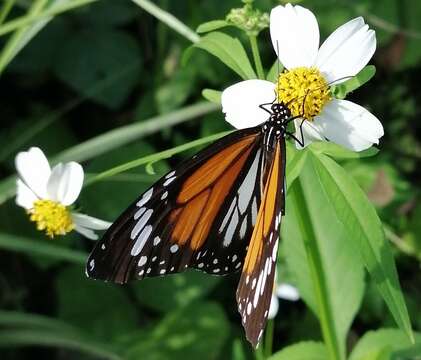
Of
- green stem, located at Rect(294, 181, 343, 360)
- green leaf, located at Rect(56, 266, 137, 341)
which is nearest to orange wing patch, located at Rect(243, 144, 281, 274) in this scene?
green stem, located at Rect(294, 181, 343, 360)

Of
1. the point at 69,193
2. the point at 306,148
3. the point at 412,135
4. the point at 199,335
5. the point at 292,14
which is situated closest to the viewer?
the point at 306,148

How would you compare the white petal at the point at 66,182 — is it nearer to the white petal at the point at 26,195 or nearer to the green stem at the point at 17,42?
the white petal at the point at 26,195

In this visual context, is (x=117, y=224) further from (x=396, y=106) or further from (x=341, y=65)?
(x=396, y=106)

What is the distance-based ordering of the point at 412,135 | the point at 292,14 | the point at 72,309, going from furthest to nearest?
1. the point at 412,135
2. the point at 72,309
3. the point at 292,14

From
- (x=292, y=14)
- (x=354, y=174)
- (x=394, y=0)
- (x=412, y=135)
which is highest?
(x=394, y=0)

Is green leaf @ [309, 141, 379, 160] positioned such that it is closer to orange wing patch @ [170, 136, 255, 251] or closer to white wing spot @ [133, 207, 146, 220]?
orange wing patch @ [170, 136, 255, 251]

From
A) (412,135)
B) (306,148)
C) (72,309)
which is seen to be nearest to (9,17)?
(72,309)

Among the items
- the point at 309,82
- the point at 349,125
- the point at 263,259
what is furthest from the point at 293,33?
the point at 263,259
